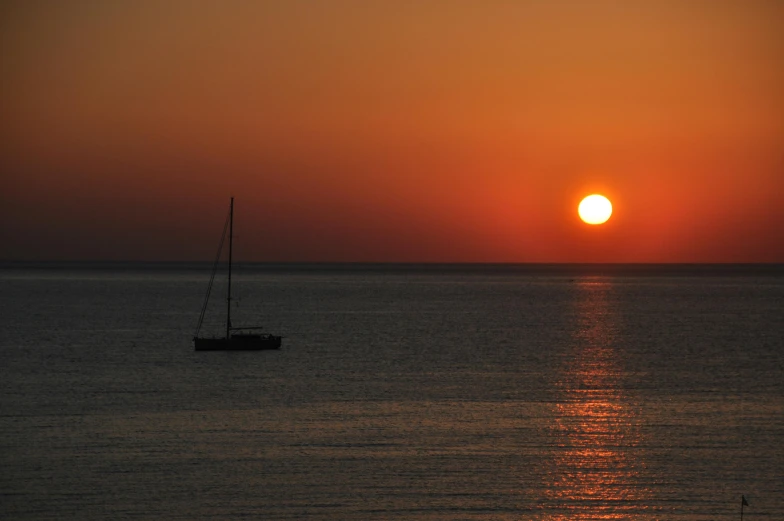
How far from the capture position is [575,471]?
139ft

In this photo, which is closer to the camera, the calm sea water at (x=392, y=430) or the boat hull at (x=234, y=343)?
the calm sea water at (x=392, y=430)

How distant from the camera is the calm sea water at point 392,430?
124ft

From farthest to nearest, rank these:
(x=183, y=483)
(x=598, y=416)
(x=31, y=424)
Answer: (x=598, y=416), (x=31, y=424), (x=183, y=483)

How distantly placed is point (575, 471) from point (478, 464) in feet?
14.0

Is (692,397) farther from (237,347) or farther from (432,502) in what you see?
(237,347)

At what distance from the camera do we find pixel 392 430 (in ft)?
165

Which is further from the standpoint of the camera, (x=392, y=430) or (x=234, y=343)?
(x=234, y=343)

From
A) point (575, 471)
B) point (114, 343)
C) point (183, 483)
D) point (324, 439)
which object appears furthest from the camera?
point (114, 343)

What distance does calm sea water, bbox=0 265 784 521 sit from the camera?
124 feet

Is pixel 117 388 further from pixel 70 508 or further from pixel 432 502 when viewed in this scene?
pixel 432 502

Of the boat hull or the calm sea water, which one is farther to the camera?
the boat hull

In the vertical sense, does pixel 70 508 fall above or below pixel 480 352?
below

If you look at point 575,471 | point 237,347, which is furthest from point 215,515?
point 237,347

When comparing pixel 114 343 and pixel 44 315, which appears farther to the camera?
pixel 44 315
